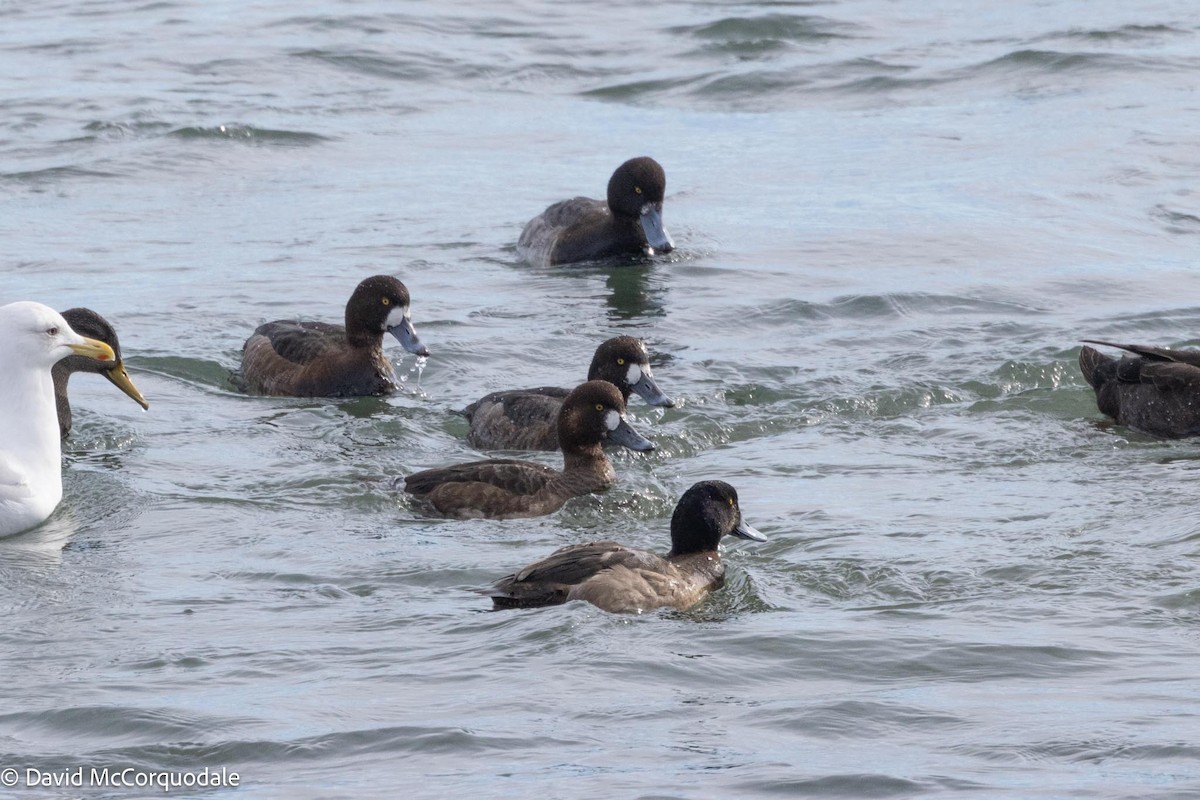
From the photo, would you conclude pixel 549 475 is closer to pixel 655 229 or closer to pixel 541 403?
pixel 541 403

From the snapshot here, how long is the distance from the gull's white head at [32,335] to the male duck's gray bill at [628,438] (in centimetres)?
313

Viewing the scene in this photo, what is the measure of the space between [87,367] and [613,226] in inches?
257

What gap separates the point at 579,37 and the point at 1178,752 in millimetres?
22520

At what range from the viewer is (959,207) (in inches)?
776

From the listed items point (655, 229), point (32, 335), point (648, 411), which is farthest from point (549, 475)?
point (655, 229)

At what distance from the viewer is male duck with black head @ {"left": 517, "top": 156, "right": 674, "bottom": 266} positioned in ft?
58.6

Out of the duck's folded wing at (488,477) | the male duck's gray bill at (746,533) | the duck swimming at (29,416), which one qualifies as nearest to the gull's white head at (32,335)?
the duck swimming at (29,416)

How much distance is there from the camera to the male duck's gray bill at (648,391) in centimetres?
1279

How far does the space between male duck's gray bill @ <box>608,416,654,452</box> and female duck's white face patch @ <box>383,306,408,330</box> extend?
273cm

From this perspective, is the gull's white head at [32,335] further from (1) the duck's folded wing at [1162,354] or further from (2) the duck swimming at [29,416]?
(1) the duck's folded wing at [1162,354]

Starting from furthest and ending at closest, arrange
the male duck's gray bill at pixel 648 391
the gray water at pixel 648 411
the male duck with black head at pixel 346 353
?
the male duck with black head at pixel 346 353
the male duck's gray bill at pixel 648 391
the gray water at pixel 648 411

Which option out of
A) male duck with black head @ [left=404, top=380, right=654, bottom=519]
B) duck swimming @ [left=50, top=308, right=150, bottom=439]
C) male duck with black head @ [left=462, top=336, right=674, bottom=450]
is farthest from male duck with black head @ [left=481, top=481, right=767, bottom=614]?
duck swimming @ [left=50, top=308, right=150, bottom=439]

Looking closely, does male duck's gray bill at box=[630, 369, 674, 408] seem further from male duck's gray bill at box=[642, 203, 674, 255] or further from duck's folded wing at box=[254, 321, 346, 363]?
male duck's gray bill at box=[642, 203, 674, 255]

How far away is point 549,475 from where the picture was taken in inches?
446
